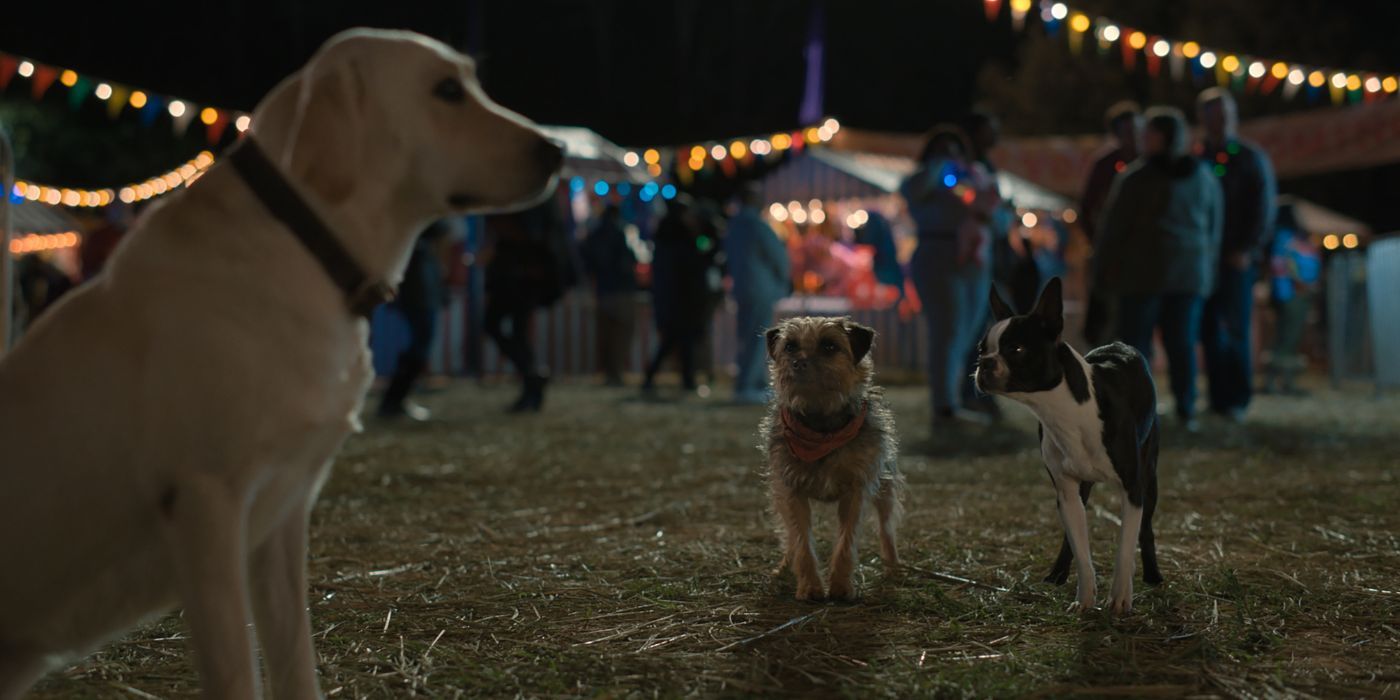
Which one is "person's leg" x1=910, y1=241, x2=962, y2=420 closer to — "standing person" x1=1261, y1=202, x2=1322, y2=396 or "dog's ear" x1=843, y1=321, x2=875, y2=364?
"dog's ear" x1=843, y1=321, x2=875, y2=364

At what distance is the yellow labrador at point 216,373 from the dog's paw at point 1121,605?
1.81 metres

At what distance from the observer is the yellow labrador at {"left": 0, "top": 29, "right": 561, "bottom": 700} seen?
1.59 metres

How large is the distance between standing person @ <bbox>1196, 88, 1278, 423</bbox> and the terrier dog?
538cm

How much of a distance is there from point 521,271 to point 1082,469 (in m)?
6.51

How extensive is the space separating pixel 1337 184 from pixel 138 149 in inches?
1128

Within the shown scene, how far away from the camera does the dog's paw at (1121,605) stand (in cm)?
273

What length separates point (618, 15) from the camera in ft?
98.7

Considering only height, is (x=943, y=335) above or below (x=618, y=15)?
below

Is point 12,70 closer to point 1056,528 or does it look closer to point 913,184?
point 913,184

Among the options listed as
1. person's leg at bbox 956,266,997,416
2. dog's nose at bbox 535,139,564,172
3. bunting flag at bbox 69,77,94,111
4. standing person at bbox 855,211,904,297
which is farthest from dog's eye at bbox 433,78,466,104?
bunting flag at bbox 69,77,94,111

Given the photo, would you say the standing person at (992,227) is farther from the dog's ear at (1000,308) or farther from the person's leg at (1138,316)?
the dog's ear at (1000,308)

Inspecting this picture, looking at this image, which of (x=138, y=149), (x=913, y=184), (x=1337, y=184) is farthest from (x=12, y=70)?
(x=1337, y=184)

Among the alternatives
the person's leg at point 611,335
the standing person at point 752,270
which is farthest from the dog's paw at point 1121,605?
the person's leg at point 611,335

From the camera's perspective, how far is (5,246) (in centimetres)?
428
